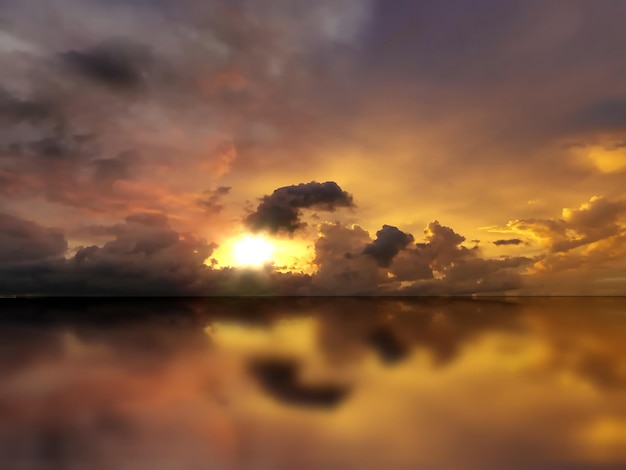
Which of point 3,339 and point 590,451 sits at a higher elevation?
point 3,339

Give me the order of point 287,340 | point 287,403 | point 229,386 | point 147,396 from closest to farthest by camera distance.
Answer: point 287,403
point 147,396
point 229,386
point 287,340

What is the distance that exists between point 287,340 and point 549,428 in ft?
288

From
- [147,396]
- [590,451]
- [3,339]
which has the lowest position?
[590,451]

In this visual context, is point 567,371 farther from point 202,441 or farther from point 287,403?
point 202,441

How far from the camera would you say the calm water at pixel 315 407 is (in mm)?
41000

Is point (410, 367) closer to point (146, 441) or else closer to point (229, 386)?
point (229, 386)

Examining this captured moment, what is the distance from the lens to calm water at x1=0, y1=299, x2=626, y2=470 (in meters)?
41.0

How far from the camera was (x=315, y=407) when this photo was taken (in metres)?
56.3

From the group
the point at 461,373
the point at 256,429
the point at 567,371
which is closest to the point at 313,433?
the point at 256,429

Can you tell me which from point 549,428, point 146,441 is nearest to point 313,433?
point 146,441

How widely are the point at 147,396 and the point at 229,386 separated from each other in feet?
38.9

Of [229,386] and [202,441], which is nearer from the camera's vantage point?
[202,441]

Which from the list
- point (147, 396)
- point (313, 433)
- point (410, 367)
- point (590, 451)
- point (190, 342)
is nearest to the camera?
point (590, 451)

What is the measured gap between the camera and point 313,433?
46.6 meters
